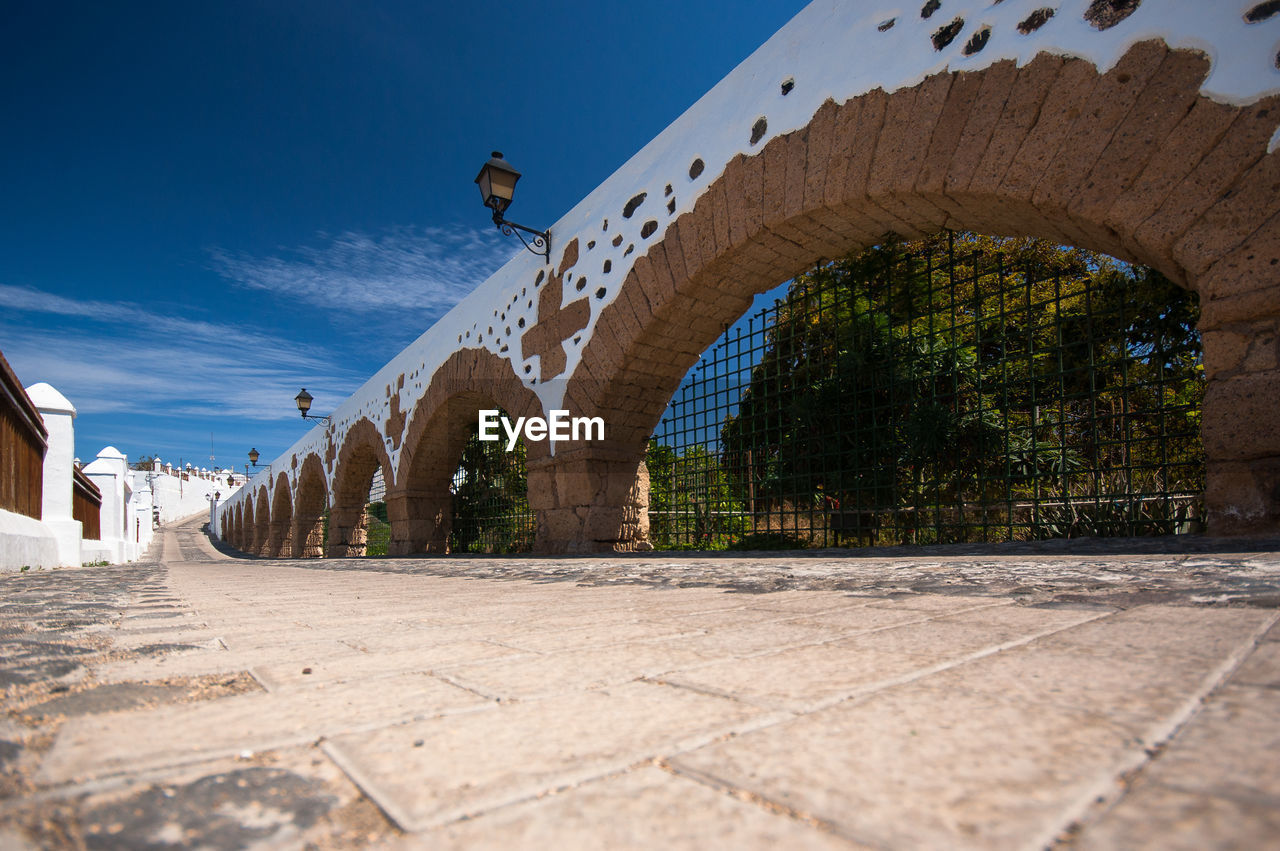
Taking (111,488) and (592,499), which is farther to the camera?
(111,488)

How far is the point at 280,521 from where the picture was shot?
2033 cm

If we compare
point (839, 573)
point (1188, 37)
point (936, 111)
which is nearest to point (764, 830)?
point (839, 573)

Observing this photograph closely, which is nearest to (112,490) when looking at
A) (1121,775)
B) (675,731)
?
(675,731)

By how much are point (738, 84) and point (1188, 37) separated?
275cm

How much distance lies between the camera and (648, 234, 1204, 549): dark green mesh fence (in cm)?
433

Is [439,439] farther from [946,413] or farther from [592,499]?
[946,413]

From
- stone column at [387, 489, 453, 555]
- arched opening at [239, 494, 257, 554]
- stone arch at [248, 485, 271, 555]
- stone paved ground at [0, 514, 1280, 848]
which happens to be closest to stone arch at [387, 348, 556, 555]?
stone column at [387, 489, 453, 555]

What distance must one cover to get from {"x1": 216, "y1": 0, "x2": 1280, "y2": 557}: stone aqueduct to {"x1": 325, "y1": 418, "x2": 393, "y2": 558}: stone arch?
5.69 metres

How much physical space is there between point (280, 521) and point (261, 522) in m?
3.31

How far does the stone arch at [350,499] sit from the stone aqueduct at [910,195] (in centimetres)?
569

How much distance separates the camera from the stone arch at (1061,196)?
2.70 metres

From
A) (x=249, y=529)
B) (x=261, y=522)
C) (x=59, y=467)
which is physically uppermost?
(x=59, y=467)

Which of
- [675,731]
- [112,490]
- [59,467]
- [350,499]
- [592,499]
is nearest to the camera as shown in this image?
[675,731]

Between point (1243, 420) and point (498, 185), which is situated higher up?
point (498, 185)
